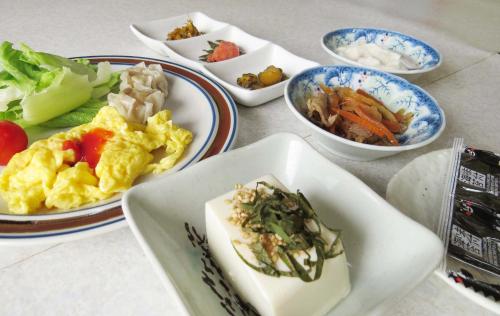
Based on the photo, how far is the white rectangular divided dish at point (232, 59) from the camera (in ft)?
4.69

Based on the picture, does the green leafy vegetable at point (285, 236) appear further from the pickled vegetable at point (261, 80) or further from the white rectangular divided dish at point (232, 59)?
the pickled vegetable at point (261, 80)

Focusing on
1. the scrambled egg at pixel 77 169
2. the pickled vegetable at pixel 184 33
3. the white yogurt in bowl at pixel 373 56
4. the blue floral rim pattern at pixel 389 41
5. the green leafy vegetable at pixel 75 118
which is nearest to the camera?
the scrambled egg at pixel 77 169

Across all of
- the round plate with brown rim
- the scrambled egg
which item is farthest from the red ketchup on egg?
the round plate with brown rim

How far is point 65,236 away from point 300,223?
0.52 metres

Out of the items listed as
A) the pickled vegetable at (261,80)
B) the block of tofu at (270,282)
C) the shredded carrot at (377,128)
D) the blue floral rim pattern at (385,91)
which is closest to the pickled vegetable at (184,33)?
the pickled vegetable at (261,80)

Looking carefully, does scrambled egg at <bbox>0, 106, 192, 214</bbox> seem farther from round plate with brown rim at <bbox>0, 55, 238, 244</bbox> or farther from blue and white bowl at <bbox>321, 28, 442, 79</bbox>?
blue and white bowl at <bbox>321, 28, 442, 79</bbox>

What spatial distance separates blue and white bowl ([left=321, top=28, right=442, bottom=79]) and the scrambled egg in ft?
3.02

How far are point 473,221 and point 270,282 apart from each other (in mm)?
569

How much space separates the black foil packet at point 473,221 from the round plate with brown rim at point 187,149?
2.08 feet

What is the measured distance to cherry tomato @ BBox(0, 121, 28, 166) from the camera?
1.08 metres

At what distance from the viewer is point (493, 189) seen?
96cm

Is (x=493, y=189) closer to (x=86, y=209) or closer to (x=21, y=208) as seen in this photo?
(x=86, y=209)

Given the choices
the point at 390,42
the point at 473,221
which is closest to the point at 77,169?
the point at 473,221

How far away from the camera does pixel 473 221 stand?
894mm
